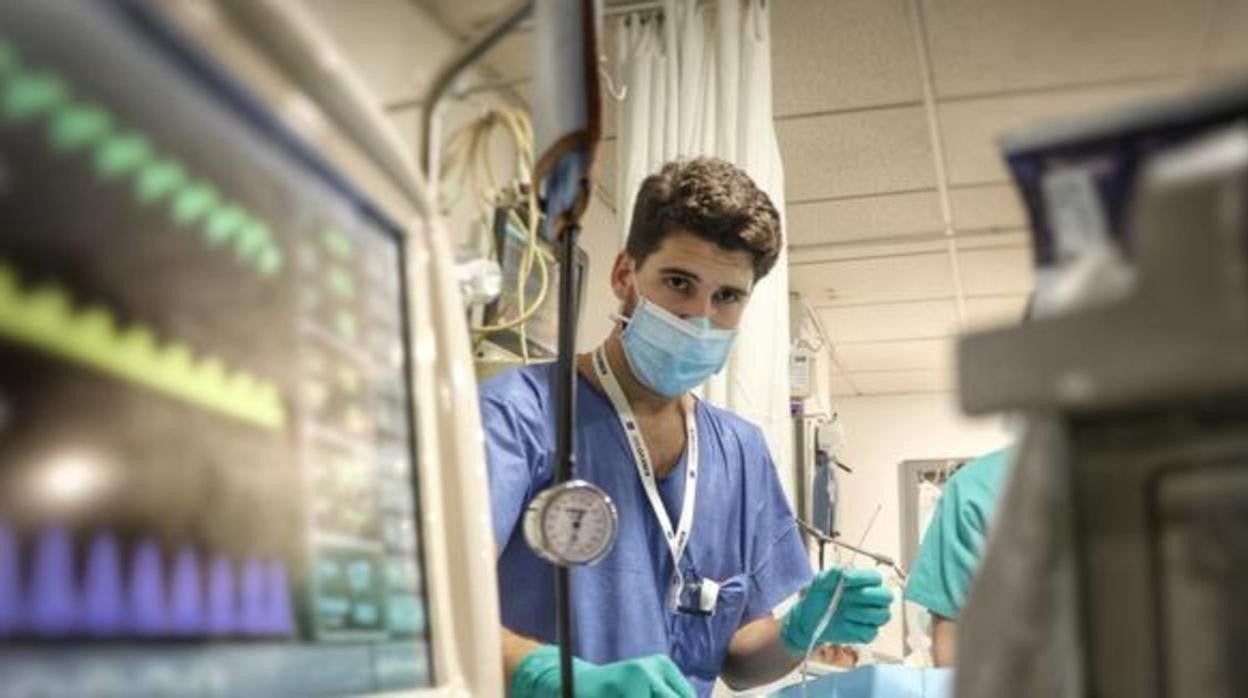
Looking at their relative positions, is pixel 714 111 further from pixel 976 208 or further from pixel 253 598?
pixel 253 598

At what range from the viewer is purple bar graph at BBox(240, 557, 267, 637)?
380 mm

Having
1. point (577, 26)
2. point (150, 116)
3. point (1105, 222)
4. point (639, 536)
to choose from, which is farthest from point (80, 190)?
point (639, 536)

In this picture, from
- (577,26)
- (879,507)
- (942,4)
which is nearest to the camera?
(577,26)

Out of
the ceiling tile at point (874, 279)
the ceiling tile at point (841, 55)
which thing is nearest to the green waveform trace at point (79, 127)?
the ceiling tile at point (841, 55)

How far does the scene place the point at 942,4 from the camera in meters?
2.34

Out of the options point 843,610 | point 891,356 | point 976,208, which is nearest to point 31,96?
point 843,610

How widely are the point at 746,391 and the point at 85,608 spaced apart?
186 centimetres

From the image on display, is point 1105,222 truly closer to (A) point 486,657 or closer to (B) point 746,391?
(A) point 486,657

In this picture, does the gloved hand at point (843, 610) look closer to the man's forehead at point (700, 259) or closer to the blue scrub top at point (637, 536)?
the blue scrub top at point (637, 536)

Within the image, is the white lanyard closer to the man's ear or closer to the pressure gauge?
the man's ear

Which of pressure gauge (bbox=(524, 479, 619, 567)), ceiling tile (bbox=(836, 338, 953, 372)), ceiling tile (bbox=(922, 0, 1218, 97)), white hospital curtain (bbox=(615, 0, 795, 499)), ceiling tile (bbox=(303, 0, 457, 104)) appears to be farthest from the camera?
ceiling tile (bbox=(836, 338, 953, 372))

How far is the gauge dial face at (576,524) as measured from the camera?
720 millimetres

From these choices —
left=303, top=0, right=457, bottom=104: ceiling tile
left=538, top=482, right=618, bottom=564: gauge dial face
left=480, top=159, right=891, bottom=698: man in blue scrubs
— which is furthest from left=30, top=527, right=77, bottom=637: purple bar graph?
left=480, top=159, right=891, bottom=698: man in blue scrubs

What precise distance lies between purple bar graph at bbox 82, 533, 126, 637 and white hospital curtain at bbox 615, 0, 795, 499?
6.10ft
